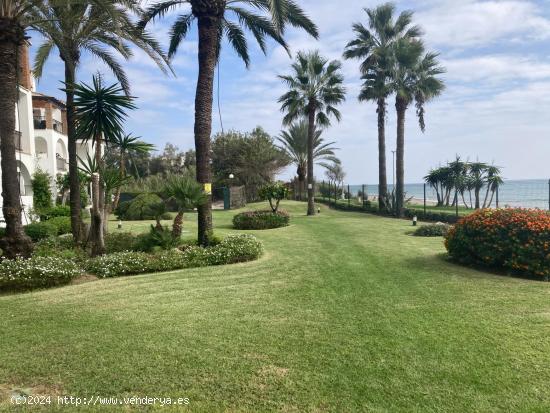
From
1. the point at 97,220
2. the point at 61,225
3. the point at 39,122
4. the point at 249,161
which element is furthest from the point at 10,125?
the point at 249,161

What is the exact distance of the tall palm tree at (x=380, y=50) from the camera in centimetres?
2416

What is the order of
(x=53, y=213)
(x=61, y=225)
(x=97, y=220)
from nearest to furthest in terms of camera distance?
(x=97, y=220) < (x=61, y=225) < (x=53, y=213)

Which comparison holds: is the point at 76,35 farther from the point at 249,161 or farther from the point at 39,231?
the point at 249,161

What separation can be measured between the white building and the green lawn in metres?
14.5

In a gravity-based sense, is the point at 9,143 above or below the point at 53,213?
above

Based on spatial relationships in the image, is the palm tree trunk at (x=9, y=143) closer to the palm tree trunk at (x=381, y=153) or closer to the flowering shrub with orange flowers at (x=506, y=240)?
the flowering shrub with orange flowers at (x=506, y=240)

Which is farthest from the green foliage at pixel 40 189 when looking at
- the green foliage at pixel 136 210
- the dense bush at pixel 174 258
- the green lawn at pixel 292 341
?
the green lawn at pixel 292 341

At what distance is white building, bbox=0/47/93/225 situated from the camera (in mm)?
20953

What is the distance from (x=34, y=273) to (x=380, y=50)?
21590 mm

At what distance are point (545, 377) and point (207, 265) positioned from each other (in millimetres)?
6661

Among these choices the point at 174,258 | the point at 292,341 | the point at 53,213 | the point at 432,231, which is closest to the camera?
the point at 292,341

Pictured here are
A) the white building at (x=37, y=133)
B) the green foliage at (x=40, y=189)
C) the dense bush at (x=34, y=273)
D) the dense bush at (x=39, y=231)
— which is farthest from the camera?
the green foliage at (x=40, y=189)

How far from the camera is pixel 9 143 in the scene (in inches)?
359

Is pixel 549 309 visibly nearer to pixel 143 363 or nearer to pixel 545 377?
pixel 545 377
